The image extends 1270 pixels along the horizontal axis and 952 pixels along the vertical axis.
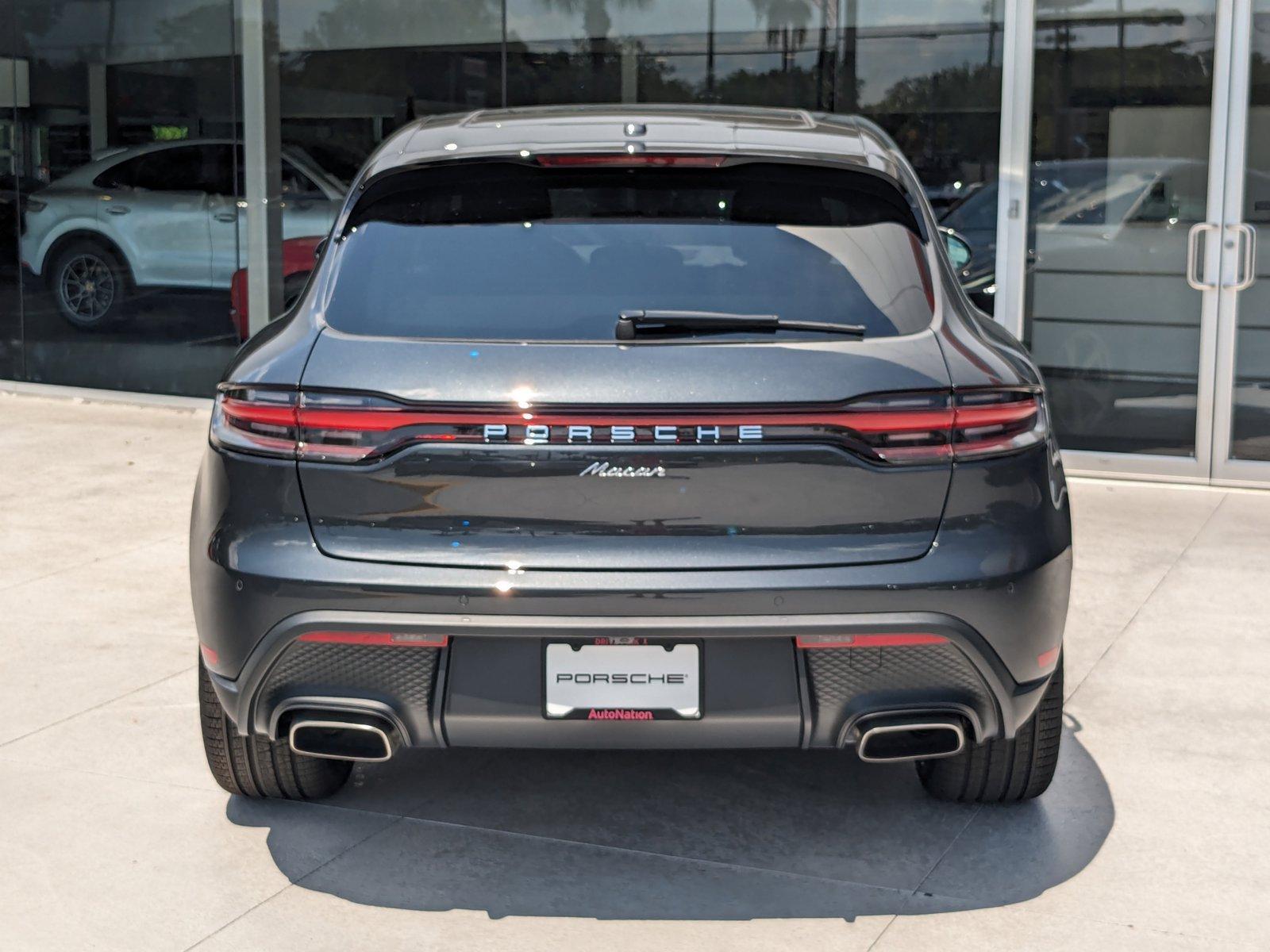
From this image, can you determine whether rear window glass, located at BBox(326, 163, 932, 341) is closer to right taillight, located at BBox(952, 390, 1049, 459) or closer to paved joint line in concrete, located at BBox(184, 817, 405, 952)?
right taillight, located at BBox(952, 390, 1049, 459)

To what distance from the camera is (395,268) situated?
12.2ft

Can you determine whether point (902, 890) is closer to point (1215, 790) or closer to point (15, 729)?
point (1215, 790)

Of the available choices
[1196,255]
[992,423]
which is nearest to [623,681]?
[992,423]

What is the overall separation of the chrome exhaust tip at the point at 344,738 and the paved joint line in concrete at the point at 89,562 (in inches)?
126

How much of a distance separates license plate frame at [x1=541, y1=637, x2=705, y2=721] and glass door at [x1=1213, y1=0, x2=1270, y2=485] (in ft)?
20.2

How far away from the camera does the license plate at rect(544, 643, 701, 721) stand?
337 centimetres

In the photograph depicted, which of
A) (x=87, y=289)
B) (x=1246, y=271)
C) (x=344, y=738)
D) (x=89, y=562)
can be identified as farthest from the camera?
(x=87, y=289)

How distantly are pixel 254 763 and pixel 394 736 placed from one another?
69 centimetres

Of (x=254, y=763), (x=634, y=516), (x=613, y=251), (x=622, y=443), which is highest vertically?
(x=613, y=251)

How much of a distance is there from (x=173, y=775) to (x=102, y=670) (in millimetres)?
1041

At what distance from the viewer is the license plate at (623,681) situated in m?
3.37

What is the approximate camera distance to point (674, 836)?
3.98 metres

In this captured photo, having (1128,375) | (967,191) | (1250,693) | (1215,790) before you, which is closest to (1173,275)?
(1128,375)

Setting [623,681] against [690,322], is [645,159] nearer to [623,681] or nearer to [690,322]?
[690,322]
